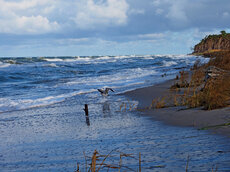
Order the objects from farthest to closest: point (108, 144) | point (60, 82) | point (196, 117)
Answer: point (60, 82), point (196, 117), point (108, 144)

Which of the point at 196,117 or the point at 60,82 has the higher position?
the point at 196,117

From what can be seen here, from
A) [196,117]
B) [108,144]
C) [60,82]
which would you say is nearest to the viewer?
[108,144]

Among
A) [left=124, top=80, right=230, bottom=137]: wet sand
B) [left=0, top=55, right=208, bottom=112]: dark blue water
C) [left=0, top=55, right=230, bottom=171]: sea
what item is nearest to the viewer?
[left=0, top=55, right=230, bottom=171]: sea

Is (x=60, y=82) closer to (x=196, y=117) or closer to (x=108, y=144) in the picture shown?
(x=196, y=117)

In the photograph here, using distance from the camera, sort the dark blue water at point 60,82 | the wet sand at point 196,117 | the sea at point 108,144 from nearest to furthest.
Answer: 1. the sea at point 108,144
2. the wet sand at point 196,117
3. the dark blue water at point 60,82

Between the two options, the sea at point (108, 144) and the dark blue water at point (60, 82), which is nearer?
the sea at point (108, 144)

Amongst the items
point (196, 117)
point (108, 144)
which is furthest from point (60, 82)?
point (108, 144)

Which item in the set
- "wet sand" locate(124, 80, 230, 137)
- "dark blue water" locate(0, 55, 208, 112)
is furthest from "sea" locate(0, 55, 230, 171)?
"dark blue water" locate(0, 55, 208, 112)

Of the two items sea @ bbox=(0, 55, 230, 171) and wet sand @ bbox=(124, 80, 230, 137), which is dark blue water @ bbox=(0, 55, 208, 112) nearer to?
sea @ bbox=(0, 55, 230, 171)

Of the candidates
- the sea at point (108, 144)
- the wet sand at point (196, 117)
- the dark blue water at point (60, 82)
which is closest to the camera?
the sea at point (108, 144)

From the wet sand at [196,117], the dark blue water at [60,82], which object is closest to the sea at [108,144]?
the wet sand at [196,117]

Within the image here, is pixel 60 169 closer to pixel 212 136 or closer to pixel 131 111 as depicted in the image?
pixel 212 136

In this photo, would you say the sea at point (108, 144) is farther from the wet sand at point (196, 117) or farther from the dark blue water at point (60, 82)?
the dark blue water at point (60, 82)

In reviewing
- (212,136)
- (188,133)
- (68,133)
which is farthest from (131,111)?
(212,136)
